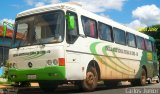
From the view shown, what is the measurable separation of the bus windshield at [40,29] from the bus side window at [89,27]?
60.9 inches

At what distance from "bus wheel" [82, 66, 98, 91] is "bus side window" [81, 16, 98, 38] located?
1403mm

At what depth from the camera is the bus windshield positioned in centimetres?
1313

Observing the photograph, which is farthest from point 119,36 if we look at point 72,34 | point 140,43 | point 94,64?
point 72,34

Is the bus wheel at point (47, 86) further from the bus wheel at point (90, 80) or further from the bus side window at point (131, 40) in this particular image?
the bus side window at point (131, 40)

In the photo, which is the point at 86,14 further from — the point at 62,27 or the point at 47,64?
the point at 47,64

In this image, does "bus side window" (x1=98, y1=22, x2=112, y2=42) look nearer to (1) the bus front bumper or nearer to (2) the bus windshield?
(2) the bus windshield

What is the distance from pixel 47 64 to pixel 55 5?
230 cm

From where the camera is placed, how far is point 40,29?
13.6 metres

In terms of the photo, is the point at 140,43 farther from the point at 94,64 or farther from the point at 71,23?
the point at 71,23

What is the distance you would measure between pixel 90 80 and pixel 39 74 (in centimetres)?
250

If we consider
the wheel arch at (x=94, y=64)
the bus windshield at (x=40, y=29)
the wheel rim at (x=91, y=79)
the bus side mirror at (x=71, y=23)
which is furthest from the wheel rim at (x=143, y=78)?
the bus windshield at (x=40, y=29)

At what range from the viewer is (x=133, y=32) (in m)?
21.5

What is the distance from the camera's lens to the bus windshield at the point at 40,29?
13133 millimetres

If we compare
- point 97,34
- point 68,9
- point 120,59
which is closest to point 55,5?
point 68,9
